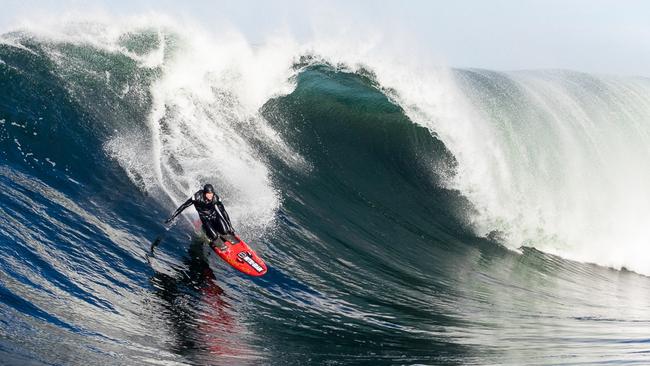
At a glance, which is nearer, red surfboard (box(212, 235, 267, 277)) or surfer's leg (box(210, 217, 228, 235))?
red surfboard (box(212, 235, 267, 277))

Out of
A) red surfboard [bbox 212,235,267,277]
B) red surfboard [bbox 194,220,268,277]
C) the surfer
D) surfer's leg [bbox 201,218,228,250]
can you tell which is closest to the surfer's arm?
the surfer

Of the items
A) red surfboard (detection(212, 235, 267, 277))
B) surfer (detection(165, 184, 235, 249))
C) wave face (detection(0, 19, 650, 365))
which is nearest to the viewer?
wave face (detection(0, 19, 650, 365))

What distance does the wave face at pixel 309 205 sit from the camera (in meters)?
6.55

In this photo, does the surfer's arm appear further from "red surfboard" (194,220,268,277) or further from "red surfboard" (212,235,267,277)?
"red surfboard" (212,235,267,277)

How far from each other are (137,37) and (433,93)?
652 centimetres

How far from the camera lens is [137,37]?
13703 mm

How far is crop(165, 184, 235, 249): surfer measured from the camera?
8609 millimetres

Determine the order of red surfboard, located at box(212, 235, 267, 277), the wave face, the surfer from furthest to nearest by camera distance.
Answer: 1. the surfer
2. red surfboard, located at box(212, 235, 267, 277)
3. the wave face

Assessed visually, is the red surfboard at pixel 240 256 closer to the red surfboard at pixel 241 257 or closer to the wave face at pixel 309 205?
the red surfboard at pixel 241 257

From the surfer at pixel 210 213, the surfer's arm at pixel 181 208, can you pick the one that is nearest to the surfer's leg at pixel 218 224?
the surfer at pixel 210 213

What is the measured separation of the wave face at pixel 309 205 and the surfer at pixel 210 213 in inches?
14.1

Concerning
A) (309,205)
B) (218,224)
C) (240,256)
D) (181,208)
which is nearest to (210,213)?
(218,224)

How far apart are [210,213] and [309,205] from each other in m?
2.81

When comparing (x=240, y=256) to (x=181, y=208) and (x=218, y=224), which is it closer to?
(x=218, y=224)
